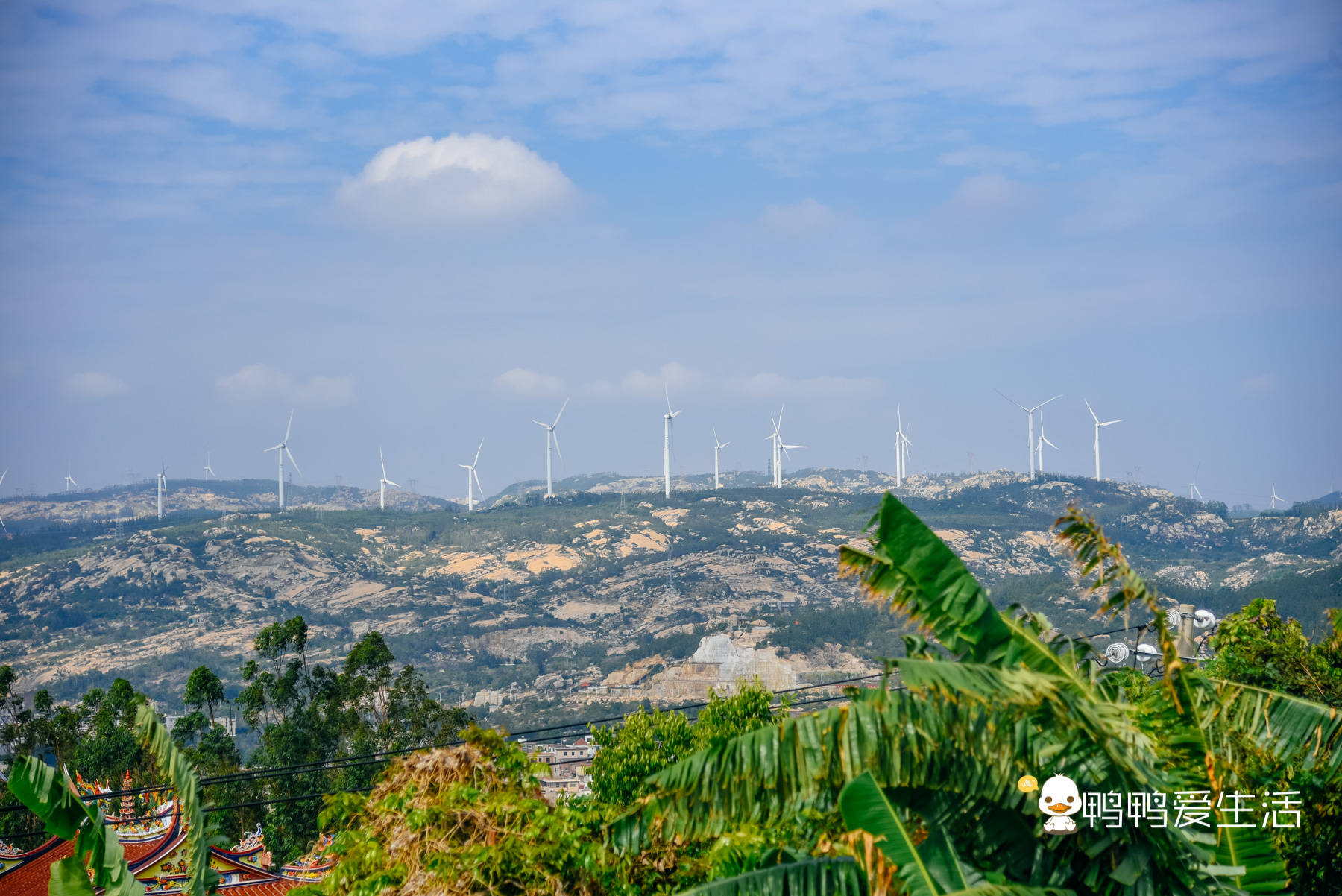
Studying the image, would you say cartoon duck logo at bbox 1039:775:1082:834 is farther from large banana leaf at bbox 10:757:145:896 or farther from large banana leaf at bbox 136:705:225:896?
large banana leaf at bbox 10:757:145:896

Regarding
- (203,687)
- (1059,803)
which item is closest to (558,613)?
(203,687)

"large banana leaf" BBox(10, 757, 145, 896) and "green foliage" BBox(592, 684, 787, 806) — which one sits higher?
"large banana leaf" BBox(10, 757, 145, 896)

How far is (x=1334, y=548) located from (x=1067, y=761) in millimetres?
190567

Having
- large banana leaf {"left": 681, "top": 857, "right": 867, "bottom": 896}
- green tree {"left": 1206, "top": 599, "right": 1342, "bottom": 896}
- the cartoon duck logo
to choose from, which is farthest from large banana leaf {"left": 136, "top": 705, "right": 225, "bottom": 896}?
green tree {"left": 1206, "top": 599, "right": 1342, "bottom": 896}

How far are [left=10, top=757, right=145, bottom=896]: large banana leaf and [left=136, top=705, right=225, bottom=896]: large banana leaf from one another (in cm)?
50

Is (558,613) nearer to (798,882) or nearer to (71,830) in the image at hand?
(71,830)

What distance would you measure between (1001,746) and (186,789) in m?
6.53

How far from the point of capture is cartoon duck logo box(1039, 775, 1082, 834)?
6.38 metres

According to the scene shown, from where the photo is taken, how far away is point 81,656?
163 meters

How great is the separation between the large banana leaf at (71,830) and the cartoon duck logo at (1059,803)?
21.9 ft

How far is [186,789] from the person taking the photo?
28.6 ft

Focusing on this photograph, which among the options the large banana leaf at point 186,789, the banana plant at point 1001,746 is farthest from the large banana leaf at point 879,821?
the large banana leaf at point 186,789

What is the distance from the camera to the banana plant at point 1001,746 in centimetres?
601

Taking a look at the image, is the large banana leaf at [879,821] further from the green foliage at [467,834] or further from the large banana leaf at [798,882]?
the green foliage at [467,834]
